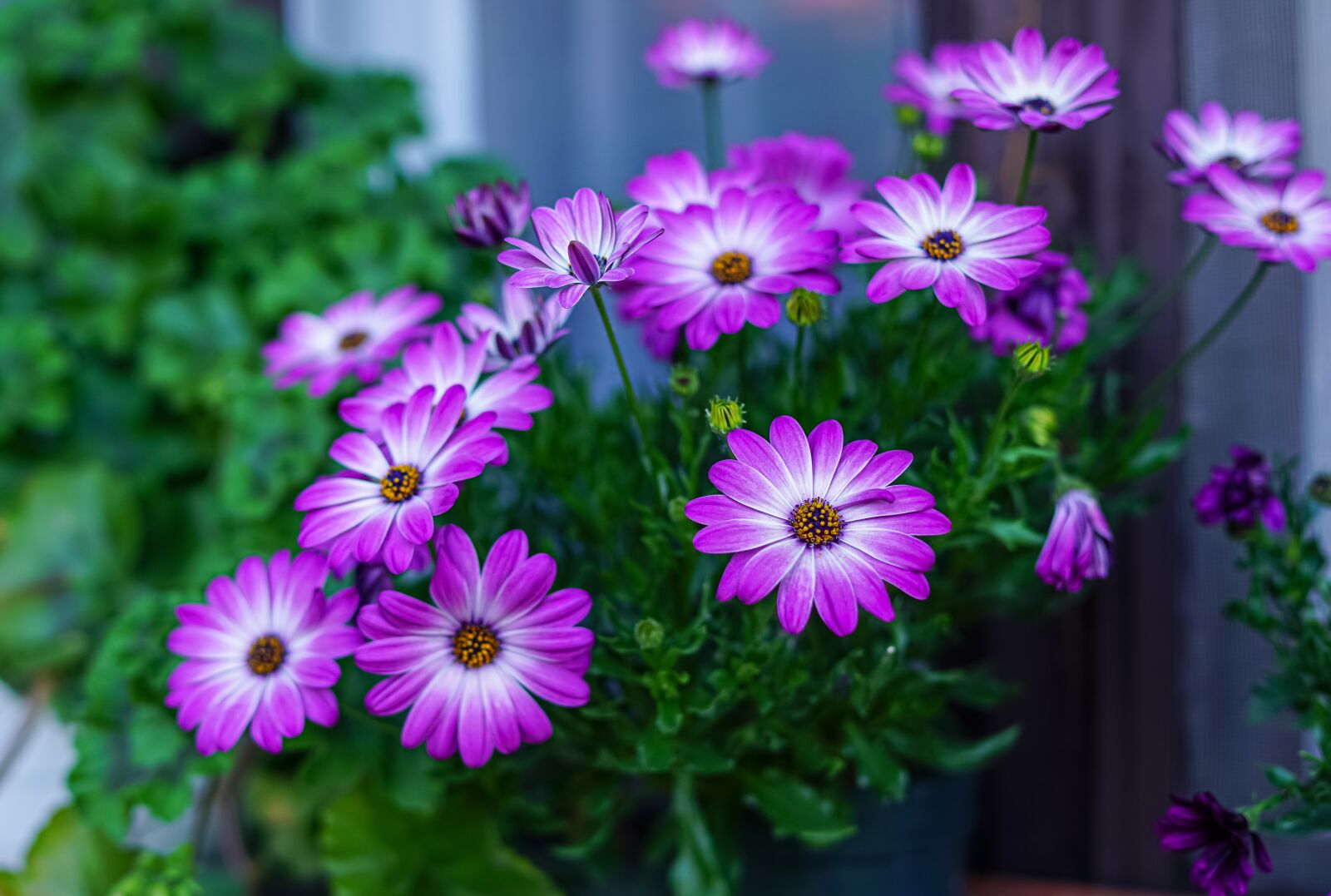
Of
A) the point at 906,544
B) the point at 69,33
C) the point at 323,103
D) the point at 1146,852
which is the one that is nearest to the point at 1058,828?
the point at 1146,852

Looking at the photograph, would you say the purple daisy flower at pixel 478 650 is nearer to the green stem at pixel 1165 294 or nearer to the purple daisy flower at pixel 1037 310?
the purple daisy flower at pixel 1037 310

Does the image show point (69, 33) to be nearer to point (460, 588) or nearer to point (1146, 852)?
point (460, 588)

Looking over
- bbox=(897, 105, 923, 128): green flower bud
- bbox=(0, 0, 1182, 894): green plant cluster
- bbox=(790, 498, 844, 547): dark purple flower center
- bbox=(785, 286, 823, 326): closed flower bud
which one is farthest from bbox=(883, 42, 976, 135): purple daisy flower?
bbox=(790, 498, 844, 547): dark purple flower center

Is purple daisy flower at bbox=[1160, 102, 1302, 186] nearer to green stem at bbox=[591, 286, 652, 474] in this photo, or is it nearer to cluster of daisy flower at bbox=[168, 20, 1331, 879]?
cluster of daisy flower at bbox=[168, 20, 1331, 879]

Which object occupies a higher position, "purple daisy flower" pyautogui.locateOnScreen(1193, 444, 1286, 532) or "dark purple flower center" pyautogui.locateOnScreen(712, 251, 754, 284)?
"dark purple flower center" pyautogui.locateOnScreen(712, 251, 754, 284)

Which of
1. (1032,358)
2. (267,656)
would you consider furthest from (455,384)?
(1032,358)

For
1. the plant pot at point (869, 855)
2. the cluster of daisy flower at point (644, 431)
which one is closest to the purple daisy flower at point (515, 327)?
the cluster of daisy flower at point (644, 431)
